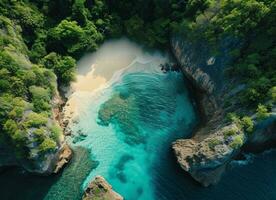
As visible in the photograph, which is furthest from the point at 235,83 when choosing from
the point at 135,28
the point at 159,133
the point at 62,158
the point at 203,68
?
the point at 62,158

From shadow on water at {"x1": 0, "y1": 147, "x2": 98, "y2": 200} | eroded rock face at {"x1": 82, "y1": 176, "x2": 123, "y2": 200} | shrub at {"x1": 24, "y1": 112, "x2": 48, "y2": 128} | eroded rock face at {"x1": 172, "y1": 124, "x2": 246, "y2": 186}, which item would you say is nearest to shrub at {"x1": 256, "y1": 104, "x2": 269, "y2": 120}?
eroded rock face at {"x1": 172, "y1": 124, "x2": 246, "y2": 186}

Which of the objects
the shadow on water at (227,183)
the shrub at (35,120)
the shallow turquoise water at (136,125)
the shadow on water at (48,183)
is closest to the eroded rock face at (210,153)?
the shadow on water at (227,183)

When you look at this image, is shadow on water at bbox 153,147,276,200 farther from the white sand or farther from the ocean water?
the white sand

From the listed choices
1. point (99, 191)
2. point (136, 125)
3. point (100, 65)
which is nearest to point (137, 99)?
point (136, 125)

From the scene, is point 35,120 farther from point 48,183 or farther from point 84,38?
point 84,38

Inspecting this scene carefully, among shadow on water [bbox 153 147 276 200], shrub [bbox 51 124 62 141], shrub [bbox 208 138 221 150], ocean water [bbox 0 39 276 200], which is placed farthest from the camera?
ocean water [bbox 0 39 276 200]

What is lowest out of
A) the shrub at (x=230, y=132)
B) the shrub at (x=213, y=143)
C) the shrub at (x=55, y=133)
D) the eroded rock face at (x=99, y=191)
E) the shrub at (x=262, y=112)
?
the eroded rock face at (x=99, y=191)

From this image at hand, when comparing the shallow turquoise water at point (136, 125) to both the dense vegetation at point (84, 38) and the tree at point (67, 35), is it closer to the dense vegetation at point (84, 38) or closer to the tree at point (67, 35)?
the dense vegetation at point (84, 38)
